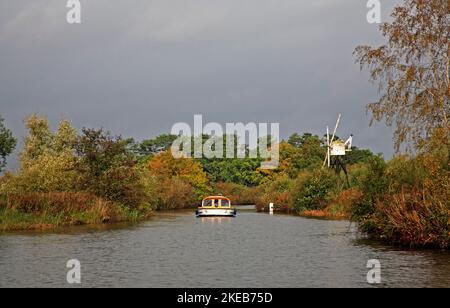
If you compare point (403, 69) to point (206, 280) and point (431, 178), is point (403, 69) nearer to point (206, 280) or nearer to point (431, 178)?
point (431, 178)

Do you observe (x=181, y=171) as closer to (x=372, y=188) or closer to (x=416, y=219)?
(x=372, y=188)

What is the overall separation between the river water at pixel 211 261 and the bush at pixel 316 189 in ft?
94.7

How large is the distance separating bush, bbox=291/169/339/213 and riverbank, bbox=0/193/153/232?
23.3 m

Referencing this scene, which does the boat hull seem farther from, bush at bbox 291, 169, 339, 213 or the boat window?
bush at bbox 291, 169, 339, 213

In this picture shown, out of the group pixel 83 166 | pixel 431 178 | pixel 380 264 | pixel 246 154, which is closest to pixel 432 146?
pixel 431 178

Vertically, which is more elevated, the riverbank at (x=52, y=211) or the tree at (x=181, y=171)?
the tree at (x=181, y=171)

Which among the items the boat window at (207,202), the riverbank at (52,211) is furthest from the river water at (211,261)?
the boat window at (207,202)

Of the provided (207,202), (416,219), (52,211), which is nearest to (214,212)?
(207,202)

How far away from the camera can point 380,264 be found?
19484 mm

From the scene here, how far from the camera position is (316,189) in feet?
199

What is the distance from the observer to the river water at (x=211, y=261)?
53.7 feet

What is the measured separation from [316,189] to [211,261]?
41090 mm

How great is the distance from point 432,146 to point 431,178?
1.64m

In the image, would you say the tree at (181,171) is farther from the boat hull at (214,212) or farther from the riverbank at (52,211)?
the riverbank at (52,211)
